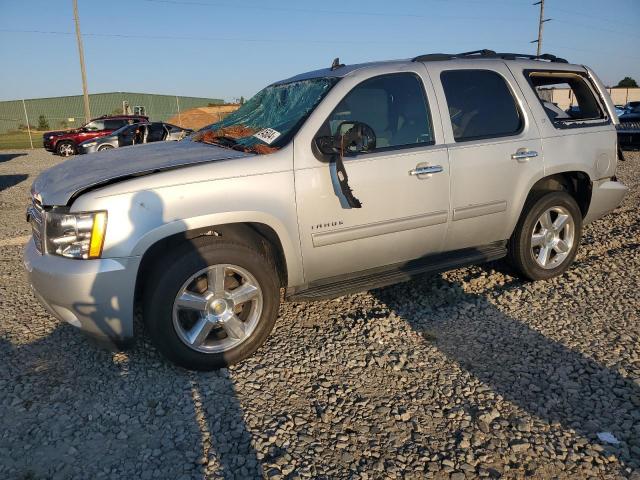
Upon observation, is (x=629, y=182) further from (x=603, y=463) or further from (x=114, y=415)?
(x=114, y=415)

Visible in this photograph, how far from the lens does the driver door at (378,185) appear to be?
10.8 ft

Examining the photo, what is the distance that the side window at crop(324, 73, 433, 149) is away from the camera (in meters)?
3.57

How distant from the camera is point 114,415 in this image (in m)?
2.77

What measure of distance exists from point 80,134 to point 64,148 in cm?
91

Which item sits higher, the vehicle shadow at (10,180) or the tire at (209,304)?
the tire at (209,304)

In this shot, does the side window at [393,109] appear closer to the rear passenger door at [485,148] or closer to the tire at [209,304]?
the rear passenger door at [485,148]

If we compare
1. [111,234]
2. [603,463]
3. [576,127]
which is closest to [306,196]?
[111,234]

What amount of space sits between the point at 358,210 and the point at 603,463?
6.48ft

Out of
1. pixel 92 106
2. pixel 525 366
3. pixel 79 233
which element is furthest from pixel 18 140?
pixel 525 366

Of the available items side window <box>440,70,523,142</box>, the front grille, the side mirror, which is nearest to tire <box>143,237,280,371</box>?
the front grille

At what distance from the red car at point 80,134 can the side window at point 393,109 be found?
2009 centimetres

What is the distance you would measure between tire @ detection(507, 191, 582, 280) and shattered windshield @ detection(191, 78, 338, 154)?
2095 millimetres

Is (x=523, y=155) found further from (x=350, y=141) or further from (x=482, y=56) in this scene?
(x=350, y=141)

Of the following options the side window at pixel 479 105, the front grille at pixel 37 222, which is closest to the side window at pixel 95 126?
the front grille at pixel 37 222
